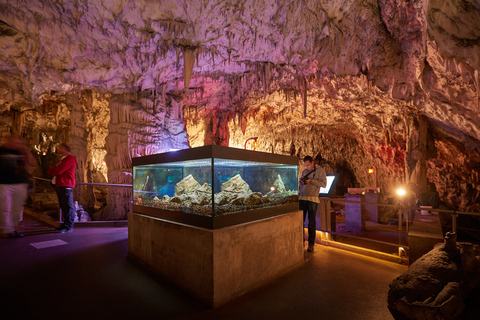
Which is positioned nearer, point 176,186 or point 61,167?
point 176,186

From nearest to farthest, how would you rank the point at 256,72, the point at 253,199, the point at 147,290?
1. the point at 147,290
2. the point at 253,199
3. the point at 256,72

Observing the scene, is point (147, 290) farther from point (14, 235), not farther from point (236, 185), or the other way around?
point (14, 235)

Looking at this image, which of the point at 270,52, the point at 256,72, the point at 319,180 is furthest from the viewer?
the point at 256,72

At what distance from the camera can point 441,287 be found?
2.29m

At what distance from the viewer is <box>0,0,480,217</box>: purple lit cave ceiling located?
19.1ft

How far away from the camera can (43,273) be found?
3.12 m

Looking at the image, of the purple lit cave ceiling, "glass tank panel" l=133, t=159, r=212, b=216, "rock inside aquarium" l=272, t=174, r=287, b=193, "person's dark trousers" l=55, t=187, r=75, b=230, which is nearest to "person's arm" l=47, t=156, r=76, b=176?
"person's dark trousers" l=55, t=187, r=75, b=230

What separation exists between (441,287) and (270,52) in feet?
23.2

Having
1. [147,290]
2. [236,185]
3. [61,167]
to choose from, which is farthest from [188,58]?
[147,290]

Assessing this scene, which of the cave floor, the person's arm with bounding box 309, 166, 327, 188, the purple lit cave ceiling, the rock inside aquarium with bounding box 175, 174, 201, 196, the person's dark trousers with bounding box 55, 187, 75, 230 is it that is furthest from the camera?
the purple lit cave ceiling

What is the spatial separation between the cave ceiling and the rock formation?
450cm

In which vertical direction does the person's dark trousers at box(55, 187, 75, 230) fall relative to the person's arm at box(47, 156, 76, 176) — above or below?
below

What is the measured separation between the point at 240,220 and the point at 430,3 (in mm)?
5804

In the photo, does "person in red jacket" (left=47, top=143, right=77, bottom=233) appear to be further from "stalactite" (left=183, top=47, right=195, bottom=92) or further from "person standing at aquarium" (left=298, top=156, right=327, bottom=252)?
"person standing at aquarium" (left=298, top=156, right=327, bottom=252)
